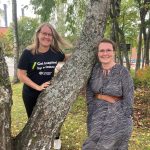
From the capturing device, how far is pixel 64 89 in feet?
16.4

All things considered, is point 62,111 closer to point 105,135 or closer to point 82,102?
point 105,135

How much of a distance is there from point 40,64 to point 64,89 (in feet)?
2.03

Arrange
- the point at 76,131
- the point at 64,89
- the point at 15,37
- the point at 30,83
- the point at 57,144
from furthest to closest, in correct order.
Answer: the point at 15,37, the point at 76,131, the point at 57,144, the point at 30,83, the point at 64,89

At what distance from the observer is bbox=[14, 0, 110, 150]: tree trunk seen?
194 inches

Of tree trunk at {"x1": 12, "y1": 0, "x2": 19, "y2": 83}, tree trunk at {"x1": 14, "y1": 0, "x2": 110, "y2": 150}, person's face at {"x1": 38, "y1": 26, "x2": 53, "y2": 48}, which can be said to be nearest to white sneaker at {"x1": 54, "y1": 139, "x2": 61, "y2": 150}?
tree trunk at {"x1": 14, "y1": 0, "x2": 110, "y2": 150}

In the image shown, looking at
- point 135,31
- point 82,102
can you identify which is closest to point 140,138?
point 82,102

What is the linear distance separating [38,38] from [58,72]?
0.60 m

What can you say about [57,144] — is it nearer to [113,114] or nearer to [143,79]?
[113,114]

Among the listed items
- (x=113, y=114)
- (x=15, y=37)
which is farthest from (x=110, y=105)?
(x=15, y=37)

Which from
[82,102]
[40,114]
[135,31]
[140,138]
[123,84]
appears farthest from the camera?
[135,31]

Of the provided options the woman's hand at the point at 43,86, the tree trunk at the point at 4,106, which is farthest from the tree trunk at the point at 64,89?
the tree trunk at the point at 4,106

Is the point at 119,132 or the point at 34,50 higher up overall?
the point at 34,50

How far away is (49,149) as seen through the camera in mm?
5020

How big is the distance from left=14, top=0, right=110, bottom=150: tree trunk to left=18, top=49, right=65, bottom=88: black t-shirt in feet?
1.18
